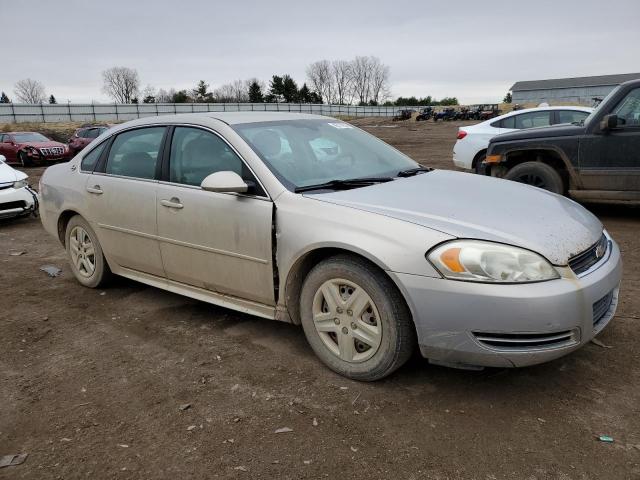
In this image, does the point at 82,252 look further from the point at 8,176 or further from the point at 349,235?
the point at 8,176

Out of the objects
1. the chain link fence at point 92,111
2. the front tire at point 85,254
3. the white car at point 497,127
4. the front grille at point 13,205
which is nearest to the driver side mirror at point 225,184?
the front tire at point 85,254

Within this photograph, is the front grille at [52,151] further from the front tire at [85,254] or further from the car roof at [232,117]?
the car roof at [232,117]

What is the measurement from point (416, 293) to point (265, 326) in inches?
63.6

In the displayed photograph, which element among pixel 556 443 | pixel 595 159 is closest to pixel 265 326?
pixel 556 443

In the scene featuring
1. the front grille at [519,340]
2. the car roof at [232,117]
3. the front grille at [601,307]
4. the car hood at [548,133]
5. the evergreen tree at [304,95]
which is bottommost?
the front grille at [519,340]

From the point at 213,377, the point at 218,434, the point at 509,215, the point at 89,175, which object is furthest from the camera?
the point at 89,175

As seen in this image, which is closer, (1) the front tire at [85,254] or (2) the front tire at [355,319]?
(2) the front tire at [355,319]

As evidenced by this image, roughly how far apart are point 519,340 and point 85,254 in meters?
3.91

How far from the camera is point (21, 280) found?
5.58 metres

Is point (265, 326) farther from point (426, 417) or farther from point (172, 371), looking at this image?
point (426, 417)

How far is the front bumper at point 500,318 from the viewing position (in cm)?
259

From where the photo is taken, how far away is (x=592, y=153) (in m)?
6.71

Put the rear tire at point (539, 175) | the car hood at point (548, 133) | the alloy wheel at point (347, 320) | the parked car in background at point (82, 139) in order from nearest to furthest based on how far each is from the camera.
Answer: the alloy wheel at point (347, 320) < the car hood at point (548, 133) < the rear tire at point (539, 175) < the parked car in background at point (82, 139)

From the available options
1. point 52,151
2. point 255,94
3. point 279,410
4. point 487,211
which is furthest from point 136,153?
point 255,94
